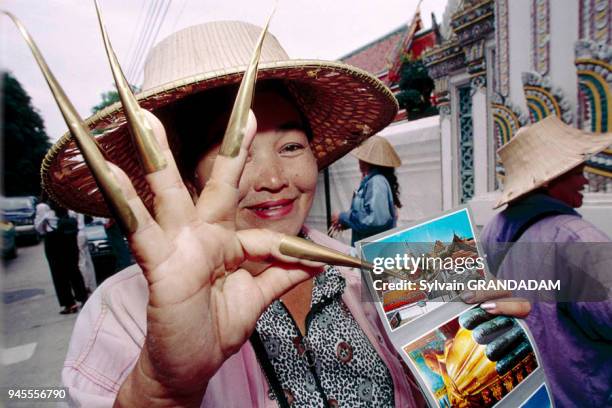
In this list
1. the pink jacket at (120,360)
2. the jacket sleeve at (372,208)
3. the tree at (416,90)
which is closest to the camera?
the pink jacket at (120,360)

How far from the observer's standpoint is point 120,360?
0.80 meters

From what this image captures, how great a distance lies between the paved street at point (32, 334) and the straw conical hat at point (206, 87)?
7.95 feet

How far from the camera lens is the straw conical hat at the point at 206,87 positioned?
93 centimetres

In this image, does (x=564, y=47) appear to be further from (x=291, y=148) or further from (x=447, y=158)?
(x=291, y=148)

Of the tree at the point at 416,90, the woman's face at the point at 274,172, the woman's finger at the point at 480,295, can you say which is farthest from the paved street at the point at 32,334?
the tree at the point at 416,90

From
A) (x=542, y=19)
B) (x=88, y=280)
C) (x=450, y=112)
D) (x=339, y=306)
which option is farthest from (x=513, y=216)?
(x=88, y=280)

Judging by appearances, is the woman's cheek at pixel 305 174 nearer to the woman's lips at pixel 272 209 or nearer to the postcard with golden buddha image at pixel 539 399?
the woman's lips at pixel 272 209

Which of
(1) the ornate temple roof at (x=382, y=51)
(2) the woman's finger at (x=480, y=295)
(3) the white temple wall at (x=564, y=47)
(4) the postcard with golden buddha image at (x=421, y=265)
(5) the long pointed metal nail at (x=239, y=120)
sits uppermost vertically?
(1) the ornate temple roof at (x=382, y=51)

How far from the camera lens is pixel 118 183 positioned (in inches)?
19.3

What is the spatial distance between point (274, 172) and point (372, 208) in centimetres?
238

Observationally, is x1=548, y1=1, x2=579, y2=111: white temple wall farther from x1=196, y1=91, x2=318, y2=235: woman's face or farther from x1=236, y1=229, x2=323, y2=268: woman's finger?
x1=236, y1=229, x2=323, y2=268: woman's finger

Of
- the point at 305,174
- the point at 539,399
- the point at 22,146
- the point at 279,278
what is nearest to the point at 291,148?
the point at 305,174

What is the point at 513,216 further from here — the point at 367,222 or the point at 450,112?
the point at 450,112

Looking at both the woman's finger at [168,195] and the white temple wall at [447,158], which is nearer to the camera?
the woman's finger at [168,195]
